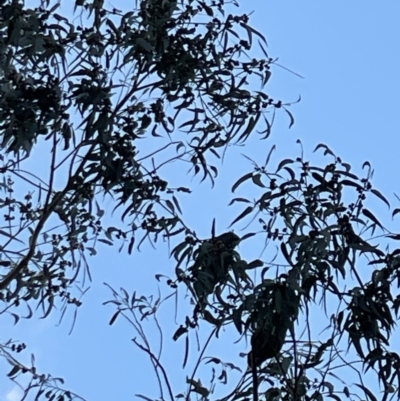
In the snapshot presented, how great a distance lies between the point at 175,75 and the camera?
3.40 m

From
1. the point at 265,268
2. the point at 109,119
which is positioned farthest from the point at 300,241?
the point at 109,119

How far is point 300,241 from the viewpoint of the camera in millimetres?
2961

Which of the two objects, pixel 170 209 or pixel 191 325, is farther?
pixel 170 209

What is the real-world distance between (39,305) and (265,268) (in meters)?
0.75

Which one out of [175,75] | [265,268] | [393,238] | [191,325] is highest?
[175,75]

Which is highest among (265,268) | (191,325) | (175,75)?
(175,75)

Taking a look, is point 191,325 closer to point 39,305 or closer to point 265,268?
point 265,268

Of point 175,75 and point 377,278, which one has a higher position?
point 175,75

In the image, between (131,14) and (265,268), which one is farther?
(131,14)

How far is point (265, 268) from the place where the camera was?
118 inches

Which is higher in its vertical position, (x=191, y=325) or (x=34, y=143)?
(x=34, y=143)

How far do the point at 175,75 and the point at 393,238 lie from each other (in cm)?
80

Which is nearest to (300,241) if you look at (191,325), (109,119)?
(191,325)

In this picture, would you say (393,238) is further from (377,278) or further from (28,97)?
(28,97)
